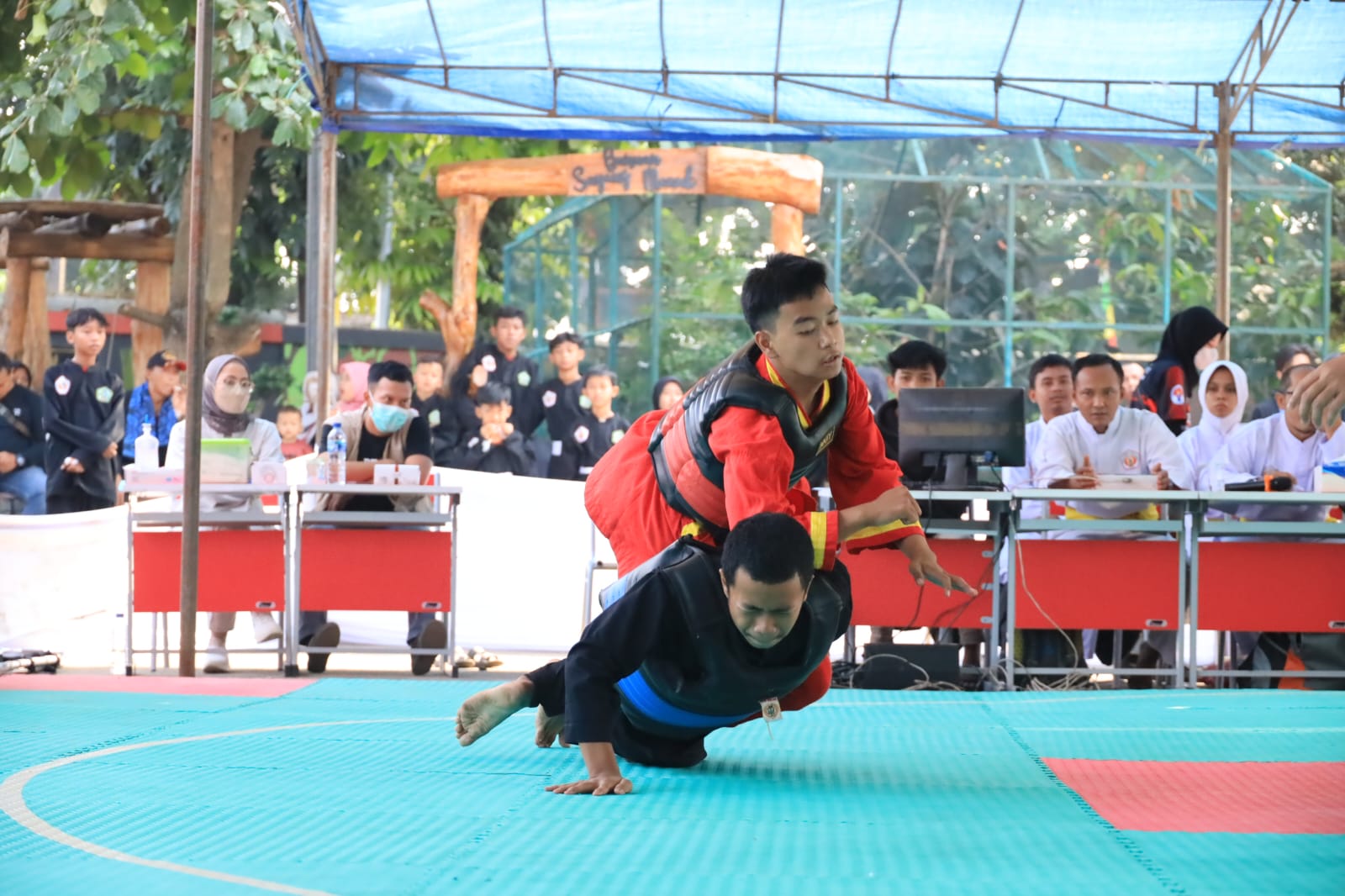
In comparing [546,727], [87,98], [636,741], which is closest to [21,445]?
[87,98]

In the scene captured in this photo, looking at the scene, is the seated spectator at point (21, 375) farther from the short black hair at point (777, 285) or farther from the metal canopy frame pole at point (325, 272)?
the short black hair at point (777, 285)

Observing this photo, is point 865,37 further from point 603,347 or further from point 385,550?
point 603,347

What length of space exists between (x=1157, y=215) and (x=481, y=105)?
7288mm

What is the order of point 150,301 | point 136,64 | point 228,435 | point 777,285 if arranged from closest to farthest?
point 777,285 → point 228,435 → point 136,64 → point 150,301

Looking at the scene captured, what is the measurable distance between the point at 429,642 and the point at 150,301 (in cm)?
726

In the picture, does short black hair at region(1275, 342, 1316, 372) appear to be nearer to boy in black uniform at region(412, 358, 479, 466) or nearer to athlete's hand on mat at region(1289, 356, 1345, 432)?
boy in black uniform at region(412, 358, 479, 466)

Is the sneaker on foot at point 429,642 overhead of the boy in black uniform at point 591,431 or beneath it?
beneath

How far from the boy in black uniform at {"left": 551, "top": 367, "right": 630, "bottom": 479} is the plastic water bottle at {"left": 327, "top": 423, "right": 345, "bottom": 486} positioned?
2.94 metres

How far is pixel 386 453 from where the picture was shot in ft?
27.4

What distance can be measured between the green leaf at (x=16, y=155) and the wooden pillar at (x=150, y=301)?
5.29 m

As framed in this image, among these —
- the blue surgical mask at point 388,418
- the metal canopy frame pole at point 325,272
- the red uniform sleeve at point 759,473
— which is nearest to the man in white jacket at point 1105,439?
the blue surgical mask at point 388,418

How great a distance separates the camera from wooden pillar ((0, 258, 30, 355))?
13.8 meters

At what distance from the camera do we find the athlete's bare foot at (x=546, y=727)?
4.29 m

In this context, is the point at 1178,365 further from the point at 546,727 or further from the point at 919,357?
the point at 546,727
